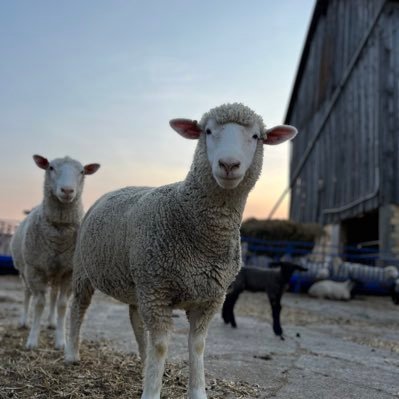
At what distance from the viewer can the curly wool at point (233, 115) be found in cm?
295

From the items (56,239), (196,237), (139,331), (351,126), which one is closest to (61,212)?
(56,239)

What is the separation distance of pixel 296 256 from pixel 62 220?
11706 millimetres

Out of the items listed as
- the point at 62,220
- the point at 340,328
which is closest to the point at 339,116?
the point at 340,328

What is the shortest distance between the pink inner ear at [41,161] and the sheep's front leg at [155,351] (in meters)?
2.96

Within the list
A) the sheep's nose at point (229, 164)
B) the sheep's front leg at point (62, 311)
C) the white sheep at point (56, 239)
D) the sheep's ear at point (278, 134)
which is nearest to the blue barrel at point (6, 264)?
the white sheep at point (56, 239)

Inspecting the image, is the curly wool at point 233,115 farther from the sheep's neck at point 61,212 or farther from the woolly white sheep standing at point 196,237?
the sheep's neck at point 61,212

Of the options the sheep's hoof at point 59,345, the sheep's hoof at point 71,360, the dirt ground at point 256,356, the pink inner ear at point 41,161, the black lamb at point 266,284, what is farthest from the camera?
the black lamb at point 266,284

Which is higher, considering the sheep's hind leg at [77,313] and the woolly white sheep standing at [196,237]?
the woolly white sheep standing at [196,237]

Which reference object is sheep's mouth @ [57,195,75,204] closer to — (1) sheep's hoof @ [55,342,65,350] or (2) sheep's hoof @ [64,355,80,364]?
(1) sheep's hoof @ [55,342,65,350]

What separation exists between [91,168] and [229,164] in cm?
317

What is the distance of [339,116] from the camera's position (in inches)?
739

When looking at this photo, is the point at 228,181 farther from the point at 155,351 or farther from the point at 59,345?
the point at 59,345

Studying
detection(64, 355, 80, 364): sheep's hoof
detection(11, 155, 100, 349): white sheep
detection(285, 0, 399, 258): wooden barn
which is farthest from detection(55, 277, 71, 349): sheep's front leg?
detection(285, 0, 399, 258): wooden barn

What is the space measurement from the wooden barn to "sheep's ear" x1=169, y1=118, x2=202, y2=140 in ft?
39.3
